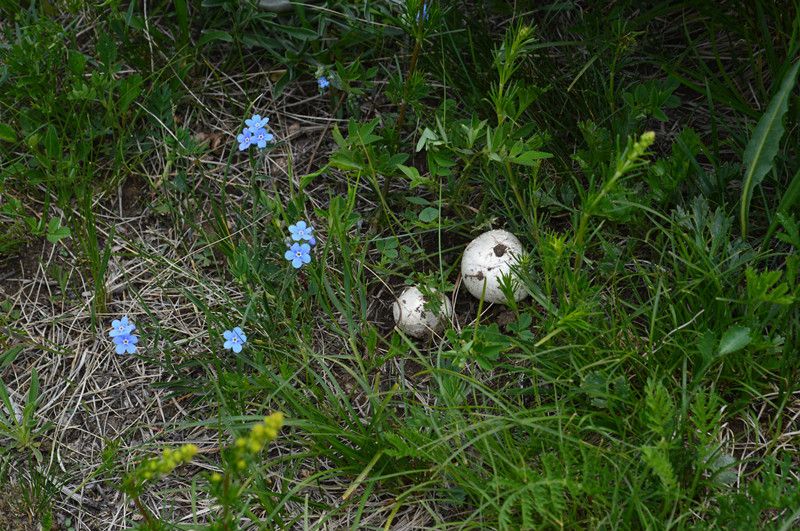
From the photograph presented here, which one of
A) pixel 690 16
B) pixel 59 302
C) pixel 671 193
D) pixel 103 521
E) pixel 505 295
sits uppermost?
pixel 690 16

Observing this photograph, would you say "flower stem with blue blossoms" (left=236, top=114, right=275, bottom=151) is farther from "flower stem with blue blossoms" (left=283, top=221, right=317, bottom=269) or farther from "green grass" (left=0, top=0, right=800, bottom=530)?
"flower stem with blue blossoms" (left=283, top=221, right=317, bottom=269)

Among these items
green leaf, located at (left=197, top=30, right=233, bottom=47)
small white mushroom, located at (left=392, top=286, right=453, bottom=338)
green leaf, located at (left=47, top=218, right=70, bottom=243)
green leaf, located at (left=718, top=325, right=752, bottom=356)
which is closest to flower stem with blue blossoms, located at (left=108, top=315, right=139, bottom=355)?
green leaf, located at (left=47, top=218, right=70, bottom=243)

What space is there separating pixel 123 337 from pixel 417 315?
3.09 feet

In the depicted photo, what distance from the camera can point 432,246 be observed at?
2.99 metres

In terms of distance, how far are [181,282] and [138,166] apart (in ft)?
1.79

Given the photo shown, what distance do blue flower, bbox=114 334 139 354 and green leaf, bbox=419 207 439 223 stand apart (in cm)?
102

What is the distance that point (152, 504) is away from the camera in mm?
2588

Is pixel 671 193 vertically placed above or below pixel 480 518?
above

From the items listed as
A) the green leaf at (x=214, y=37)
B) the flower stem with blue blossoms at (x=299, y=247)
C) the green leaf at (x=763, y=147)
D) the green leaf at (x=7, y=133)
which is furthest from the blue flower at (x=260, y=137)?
the green leaf at (x=763, y=147)

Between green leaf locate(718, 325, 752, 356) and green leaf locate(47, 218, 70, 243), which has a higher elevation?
green leaf locate(718, 325, 752, 356)

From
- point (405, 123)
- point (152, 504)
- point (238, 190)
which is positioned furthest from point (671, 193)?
point (152, 504)

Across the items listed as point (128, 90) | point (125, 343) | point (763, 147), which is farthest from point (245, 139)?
point (763, 147)

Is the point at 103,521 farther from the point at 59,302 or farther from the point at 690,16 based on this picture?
the point at 690,16

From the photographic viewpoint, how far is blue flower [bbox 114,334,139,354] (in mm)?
2674
